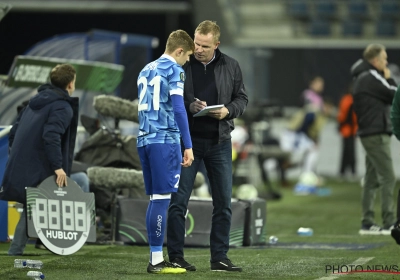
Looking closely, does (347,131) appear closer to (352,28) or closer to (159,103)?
(352,28)

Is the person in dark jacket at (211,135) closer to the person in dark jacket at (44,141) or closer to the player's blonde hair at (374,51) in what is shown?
the person in dark jacket at (44,141)

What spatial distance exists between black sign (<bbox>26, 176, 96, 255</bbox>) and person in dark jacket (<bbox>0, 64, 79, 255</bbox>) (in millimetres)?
102

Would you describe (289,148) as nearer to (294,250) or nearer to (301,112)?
(301,112)

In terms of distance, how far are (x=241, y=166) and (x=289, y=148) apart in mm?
2257

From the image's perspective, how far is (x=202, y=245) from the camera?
31.4 feet

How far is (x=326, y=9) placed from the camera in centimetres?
2252

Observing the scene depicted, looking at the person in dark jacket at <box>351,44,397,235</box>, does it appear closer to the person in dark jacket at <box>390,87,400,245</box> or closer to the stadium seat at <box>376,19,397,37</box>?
the person in dark jacket at <box>390,87,400,245</box>

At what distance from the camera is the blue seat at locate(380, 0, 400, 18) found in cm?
2188

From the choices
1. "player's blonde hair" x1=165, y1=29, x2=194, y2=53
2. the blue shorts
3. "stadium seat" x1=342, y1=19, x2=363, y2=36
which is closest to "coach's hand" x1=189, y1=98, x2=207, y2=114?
the blue shorts

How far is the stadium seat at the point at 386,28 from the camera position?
71.3 ft

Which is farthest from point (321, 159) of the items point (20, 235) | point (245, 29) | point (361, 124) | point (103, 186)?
point (20, 235)

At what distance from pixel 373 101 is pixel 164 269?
4413 mm

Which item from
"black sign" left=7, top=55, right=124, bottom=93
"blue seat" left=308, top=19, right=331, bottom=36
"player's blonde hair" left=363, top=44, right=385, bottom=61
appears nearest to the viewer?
"black sign" left=7, top=55, right=124, bottom=93

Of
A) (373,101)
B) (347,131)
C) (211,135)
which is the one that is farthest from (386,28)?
(211,135)
